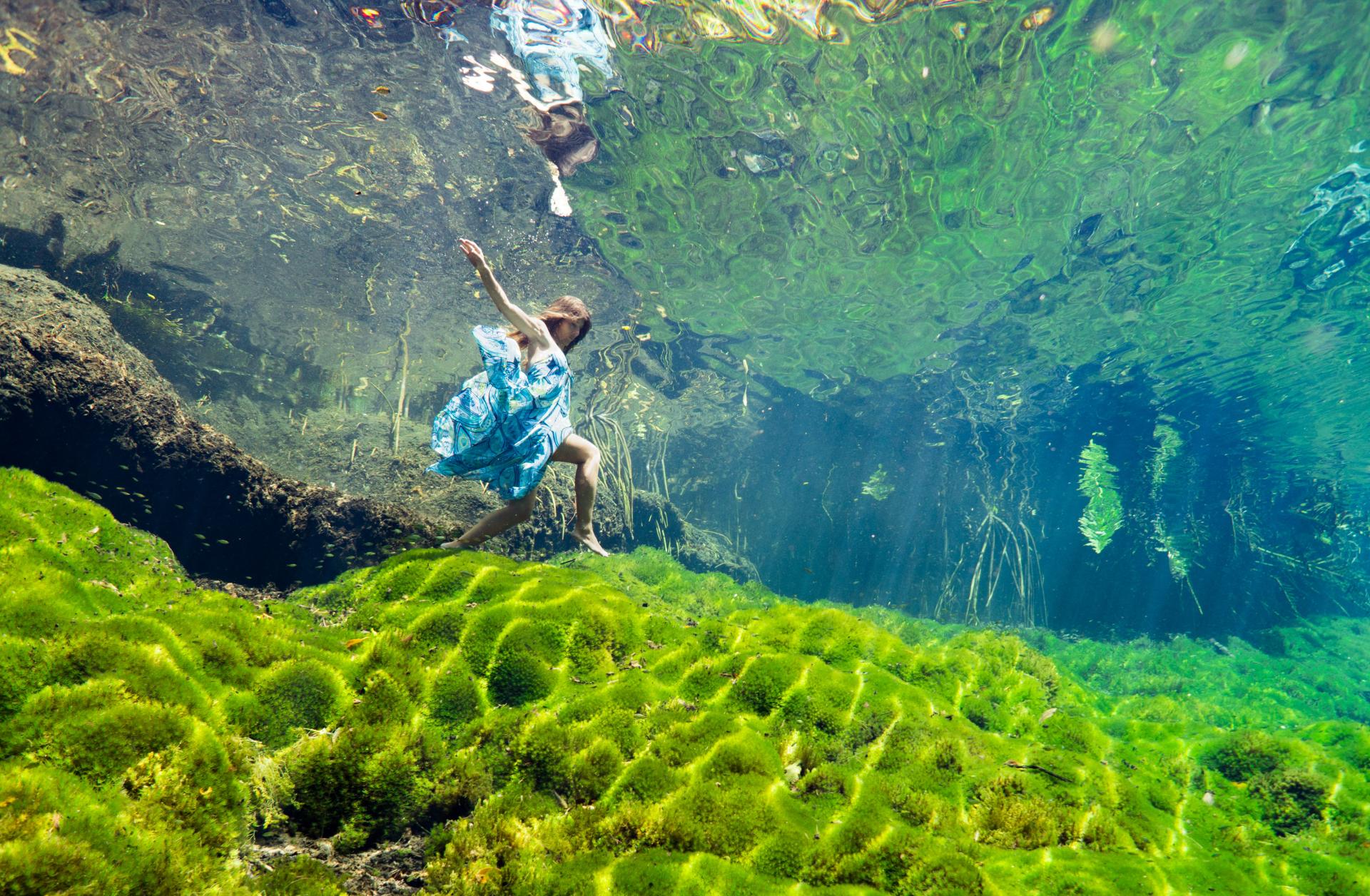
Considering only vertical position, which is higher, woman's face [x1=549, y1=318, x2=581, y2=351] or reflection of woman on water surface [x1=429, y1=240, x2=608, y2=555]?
woman's face [x1=549, y1=318, x2=581, y2=351]

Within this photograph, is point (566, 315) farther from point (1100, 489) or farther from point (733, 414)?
point (1100, 489)

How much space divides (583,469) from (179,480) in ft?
16.2

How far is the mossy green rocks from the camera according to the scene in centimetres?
191

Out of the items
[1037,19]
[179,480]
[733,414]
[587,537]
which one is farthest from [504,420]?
[733,414]

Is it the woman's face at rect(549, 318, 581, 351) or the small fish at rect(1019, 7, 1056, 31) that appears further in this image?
the small fish at rect(1019, 7, 1056, 31)

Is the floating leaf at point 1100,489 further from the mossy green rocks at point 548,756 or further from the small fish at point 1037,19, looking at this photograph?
the mossy green rocks at point 548,756

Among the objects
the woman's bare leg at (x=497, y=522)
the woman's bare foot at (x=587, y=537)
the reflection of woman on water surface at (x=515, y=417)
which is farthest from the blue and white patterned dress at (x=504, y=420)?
the woman's bare foot at (x=587, y=537)

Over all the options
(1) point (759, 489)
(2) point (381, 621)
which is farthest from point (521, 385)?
(1) point (759, 489)

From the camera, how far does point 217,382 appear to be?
2203 centimetres

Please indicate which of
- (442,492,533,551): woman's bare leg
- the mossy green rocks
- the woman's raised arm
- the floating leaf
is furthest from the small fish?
the floating leaf

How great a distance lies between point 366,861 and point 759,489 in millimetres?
44581

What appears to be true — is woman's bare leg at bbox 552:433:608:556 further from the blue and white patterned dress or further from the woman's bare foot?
the blue and white patterned dress

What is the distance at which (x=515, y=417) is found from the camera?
181 inches

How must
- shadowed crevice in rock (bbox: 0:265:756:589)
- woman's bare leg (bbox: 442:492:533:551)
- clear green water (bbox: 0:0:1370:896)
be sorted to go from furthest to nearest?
shadowed crevice in rock (bbox: 0:265:756:589)
woman's bare leg (bbox: 442:492:533:551)
clear green water (bbox: 0:0:1370:896)
